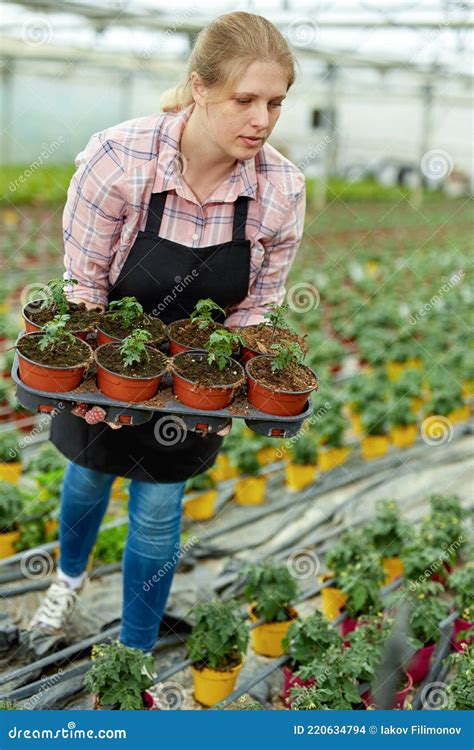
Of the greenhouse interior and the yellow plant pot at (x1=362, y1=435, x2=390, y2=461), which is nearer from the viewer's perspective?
the greenhouse interior

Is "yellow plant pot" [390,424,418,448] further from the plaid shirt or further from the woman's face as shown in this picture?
the woman's face

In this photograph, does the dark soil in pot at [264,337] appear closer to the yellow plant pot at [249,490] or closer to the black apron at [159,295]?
the black apron at [159,295]

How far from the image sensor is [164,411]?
2.18 meters

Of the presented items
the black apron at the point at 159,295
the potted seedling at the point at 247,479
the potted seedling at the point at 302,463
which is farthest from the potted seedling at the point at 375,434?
the black apron at the point at 159,295

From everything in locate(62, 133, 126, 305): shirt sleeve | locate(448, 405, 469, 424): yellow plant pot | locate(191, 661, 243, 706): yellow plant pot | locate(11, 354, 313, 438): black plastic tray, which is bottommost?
locate(448, 405, 469, 424): yellow plant pot

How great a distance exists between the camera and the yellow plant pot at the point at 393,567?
3.38m

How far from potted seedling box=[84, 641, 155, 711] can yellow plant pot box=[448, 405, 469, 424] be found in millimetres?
3184

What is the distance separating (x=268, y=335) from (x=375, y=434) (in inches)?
89.3

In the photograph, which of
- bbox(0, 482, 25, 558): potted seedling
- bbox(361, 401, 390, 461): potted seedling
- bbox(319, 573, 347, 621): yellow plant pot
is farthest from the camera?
bbox(361, 401, 390, 461): potted seedling

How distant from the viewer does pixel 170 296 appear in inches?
94.6

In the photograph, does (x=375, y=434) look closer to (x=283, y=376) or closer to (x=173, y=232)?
(x=283, y=376)

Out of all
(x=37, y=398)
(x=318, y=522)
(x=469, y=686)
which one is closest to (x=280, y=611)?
(x=469, y=686)

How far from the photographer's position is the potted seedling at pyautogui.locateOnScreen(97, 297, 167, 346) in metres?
2.29

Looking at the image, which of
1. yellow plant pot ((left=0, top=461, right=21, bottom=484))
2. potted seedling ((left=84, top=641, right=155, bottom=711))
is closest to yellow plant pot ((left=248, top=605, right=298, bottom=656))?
potted seedling ((left=84, top=641, right=155, bottom=711))
